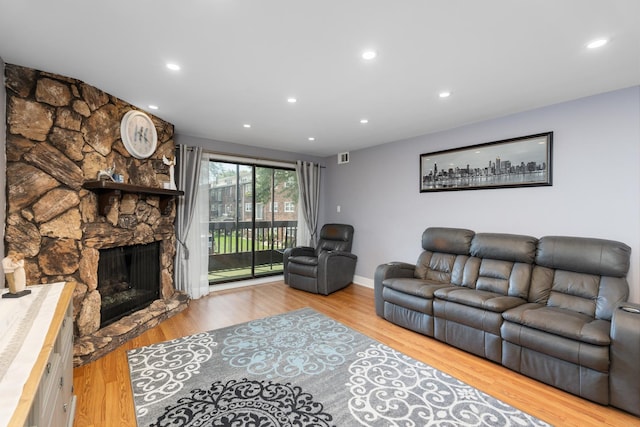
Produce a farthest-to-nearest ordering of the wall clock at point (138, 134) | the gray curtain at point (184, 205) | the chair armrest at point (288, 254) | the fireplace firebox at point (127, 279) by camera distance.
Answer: the chair armrest at point (288, 254) → the gray curtain at point (184, 205) → the wall clock at point (138, 134) → the fireplace firebox at point (127, 279)

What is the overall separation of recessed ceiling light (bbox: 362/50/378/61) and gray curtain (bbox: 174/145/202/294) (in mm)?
3179

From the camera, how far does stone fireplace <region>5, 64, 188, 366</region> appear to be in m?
2.36

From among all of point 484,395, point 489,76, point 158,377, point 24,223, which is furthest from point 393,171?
point 24,223

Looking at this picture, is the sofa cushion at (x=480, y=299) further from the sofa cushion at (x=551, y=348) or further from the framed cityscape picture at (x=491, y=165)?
the framed cityscape picture at (x=491, y=165)

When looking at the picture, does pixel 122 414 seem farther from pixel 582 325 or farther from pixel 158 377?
pixel 582 325

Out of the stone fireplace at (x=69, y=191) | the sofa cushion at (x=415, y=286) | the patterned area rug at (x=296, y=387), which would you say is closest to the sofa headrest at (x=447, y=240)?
the sofa cushion at (x=415, y=286)

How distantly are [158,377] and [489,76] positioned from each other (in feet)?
12.1

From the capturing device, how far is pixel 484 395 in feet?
7.08

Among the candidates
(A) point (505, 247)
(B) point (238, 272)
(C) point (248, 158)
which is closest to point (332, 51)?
(A) point (505, 247)

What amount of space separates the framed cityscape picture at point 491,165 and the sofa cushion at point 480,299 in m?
1.36

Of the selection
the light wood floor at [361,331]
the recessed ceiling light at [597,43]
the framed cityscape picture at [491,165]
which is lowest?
the light wood floor at [361,331]

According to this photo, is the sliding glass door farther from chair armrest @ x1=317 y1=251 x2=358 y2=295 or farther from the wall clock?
chair armrest @ x1=317 y1=251 x2=358 y2=295

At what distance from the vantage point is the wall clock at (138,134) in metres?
3.15

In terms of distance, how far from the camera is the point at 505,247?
3164 millimetres
